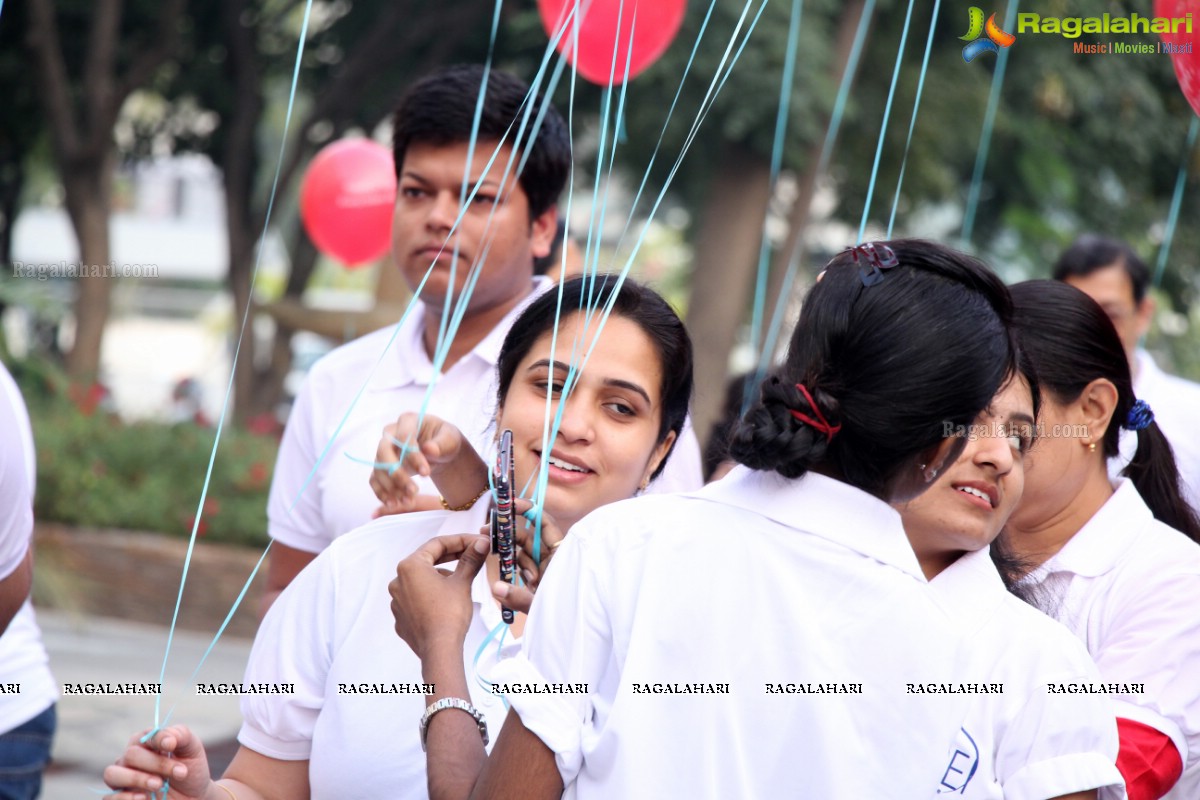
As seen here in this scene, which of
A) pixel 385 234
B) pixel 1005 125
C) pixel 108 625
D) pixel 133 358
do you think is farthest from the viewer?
pixel 133 358

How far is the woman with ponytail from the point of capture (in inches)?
79.7

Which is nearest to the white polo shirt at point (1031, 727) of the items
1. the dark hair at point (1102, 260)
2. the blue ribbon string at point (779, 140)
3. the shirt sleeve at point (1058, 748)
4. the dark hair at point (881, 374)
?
the shirt sleeve at point (1058, 748)

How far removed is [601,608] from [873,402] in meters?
0.40

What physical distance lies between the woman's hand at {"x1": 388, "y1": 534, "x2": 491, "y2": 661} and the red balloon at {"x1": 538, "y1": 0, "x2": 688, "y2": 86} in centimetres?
171

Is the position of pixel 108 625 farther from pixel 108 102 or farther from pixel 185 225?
pixel 185 225

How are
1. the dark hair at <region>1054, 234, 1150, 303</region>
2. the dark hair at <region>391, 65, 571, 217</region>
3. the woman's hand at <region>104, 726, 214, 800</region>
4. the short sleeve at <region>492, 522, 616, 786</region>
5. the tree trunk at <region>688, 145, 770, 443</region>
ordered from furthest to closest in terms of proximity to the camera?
the tree trunk at <region>688, 145, 770, 443</region> < the dark hair at <region>1054, 234, 1150, 303</region> < the dark hair at <region>391, 65, 571, 217</region> < the woman's hand at <region>104, 726, 214, 800</region> < the short sleeve at <region>492, 522, 616, 786</region>

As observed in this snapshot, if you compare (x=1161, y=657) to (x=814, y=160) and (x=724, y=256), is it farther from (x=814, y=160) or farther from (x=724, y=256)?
(x=724, y=256)

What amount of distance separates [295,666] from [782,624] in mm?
806

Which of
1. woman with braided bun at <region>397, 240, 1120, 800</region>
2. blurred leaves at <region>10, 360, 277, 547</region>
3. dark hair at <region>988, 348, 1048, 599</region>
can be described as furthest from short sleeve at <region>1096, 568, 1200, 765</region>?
blurred leaves at <region>10, 360, 277, 547</region>

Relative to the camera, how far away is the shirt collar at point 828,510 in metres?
1.58

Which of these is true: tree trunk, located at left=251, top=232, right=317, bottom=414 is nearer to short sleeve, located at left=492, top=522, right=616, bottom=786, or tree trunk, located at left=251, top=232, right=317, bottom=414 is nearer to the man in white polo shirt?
the man in white polo shirt

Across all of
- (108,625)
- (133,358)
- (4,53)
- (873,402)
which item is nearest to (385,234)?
(108,625)

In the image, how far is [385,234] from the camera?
5309mm

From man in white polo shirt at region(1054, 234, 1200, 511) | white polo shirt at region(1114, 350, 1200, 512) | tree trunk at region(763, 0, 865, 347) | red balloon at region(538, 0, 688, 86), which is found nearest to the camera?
white polo shirt at region(1114, 350, 1200, 512)
